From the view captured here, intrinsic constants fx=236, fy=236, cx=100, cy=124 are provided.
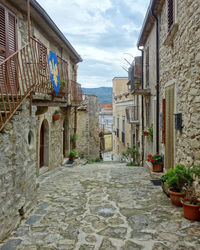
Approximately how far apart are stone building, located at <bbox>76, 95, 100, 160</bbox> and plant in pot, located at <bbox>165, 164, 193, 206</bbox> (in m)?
12.6

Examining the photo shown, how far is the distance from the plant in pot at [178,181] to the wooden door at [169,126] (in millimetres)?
1682

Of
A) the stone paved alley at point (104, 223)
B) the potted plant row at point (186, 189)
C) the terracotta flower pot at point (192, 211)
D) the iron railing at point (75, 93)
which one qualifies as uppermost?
the iron railing at point (75, 93)

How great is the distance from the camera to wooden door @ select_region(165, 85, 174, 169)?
6180 mm

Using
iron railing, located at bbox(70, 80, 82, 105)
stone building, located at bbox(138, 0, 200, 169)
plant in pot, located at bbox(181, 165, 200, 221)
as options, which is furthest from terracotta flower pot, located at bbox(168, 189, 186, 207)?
iron railing, located at bbox(70, 80, 82, 105)

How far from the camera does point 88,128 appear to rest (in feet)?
56.6

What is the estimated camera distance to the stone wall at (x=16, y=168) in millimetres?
3391

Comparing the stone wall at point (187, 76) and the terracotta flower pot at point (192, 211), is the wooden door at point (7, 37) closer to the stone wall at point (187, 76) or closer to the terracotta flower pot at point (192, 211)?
the stone wall at point (187, 76)

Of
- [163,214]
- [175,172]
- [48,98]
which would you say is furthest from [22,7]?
[163,214]

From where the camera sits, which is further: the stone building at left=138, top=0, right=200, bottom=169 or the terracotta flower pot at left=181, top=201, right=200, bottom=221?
the stone building at left=138, top=0, right=200, bottom=169

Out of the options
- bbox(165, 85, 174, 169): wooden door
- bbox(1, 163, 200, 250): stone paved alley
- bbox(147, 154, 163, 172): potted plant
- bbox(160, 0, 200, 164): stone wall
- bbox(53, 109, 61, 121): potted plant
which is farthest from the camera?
bbox(53, 109, 61, 121): potted plant

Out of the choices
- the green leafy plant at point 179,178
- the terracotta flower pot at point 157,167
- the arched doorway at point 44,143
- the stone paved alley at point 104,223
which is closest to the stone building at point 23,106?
the arched doorway at point 44,143

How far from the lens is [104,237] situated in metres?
3.57

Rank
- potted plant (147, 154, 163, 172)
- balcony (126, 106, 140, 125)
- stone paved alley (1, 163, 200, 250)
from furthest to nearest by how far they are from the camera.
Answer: balcony (126, 106, 140, 125) → potted plant (147, 154, 163, 172) → stone paved alley (1, 163, 200, 250)

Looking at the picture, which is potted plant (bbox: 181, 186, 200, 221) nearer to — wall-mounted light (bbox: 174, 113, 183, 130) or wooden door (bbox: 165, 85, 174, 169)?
wall-mounted light (bbox: 174, 113, 183, 130)
